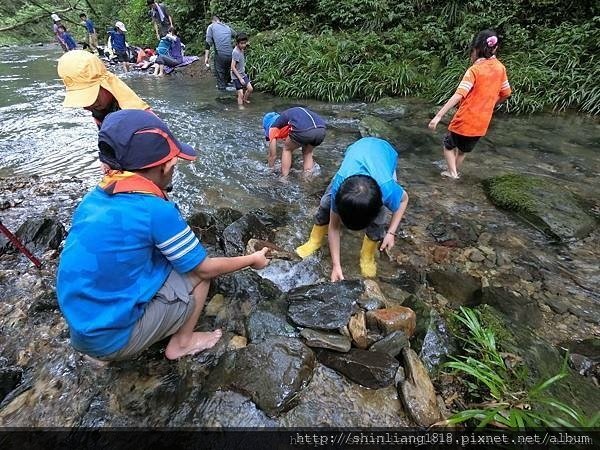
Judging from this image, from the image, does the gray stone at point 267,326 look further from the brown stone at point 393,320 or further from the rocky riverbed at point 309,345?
the brown stone at point 393,320

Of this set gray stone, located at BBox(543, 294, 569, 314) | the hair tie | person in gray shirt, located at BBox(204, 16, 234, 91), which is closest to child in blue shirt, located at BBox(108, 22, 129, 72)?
person in gray shirt, located at BBox(204, 16, 234, 91)

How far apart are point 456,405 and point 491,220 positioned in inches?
100

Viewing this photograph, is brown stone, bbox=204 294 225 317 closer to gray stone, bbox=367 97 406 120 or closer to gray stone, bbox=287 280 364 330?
gray stone, bbox=287 280 364 330

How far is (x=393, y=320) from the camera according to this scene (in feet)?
7.63

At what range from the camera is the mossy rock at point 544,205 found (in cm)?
368

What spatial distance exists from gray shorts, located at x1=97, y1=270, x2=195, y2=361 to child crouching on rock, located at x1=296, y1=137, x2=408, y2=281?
3.55ft

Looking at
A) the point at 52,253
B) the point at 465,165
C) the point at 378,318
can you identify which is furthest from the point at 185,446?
the point at 465,165

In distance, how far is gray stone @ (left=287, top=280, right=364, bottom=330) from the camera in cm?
237

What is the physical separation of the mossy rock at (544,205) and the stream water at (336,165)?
0.11 m

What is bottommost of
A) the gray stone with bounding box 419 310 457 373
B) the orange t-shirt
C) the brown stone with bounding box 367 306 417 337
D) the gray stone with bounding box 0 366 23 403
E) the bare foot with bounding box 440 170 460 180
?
the bare foot with bounding box 440 170 460 180

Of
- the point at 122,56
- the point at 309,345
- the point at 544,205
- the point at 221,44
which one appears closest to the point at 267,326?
the point at 309,345

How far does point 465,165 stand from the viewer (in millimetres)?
5230

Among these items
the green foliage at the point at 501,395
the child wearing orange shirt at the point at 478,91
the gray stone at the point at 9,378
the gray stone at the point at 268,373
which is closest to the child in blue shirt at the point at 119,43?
the child wearing orange shirt at the point at 478,91

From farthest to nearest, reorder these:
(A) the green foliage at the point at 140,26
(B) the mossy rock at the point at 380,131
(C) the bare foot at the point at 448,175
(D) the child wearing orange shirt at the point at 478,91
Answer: (A) the green foliage at the point at 140,26 → (B) the mossy rock at the point at 380,131 → (C) the bare foot at the point at 448,175 → (D) the child wearing orange shirt at the point at 478,91
